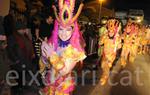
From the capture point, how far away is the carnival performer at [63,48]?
8.92 meters

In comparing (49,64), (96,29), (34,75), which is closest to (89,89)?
(34,75)

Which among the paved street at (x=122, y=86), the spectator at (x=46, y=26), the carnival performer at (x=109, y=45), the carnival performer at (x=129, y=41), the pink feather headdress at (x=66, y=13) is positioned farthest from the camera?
the carnival performer at (x=129, y=41)

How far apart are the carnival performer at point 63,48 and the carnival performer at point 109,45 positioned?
15.3ft

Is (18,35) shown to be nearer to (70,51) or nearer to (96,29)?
(70,51)

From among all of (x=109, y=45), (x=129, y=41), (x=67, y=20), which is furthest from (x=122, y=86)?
(x=129, y=41)

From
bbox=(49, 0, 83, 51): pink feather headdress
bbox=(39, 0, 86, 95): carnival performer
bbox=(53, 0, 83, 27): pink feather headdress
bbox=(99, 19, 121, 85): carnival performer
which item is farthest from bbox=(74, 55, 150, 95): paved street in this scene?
bbox=(53, 0, 83, 27): pink feather headdress

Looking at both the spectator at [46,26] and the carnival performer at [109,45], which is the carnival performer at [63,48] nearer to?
the spectator at [46,26]

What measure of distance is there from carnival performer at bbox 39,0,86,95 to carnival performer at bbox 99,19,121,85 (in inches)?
183

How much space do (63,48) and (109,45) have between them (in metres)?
5.12

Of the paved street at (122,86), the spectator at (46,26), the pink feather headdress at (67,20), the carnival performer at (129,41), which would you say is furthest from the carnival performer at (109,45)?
the carnival performer at (129,41)

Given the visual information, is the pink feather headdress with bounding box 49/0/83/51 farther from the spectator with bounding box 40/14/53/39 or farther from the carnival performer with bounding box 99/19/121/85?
the carnival performer with bounding box 99/19/121/85

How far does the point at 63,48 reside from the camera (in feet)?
29.4

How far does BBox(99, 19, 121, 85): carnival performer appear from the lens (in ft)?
45.4

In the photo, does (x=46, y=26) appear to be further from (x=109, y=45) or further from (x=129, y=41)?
(x=129, y=41)
